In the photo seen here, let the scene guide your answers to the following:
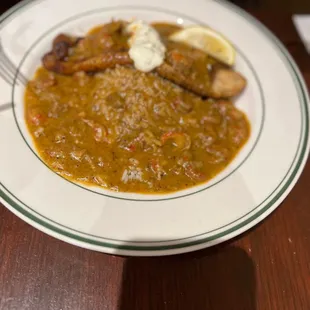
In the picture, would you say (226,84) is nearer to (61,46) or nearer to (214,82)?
(214,82)

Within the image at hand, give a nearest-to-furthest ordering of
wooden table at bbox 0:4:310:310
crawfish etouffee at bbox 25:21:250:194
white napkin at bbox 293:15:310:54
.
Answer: wooden table at bbox 0:4:310:310 < crawfish etouffee at bbox 25:21:250:194 < white napkin at bbox 293:15:310:54

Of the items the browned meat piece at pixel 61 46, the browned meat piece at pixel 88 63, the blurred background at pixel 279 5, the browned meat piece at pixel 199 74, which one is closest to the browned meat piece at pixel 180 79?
the browned meat piece at pixel 199 74

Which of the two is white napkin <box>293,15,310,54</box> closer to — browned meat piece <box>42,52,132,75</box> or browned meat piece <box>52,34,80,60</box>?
browned meat piece <box>42,52,132,75</box>

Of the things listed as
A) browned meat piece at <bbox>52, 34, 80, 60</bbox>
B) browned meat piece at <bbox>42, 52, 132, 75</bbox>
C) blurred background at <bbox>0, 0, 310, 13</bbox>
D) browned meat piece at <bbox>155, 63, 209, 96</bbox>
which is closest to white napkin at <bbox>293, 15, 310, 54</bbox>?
blurred background at <bbox>0, 0, 310, 13</bbox>

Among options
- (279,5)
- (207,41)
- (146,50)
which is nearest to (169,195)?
(146,50)

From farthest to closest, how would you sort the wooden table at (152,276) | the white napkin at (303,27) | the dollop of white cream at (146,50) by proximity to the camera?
the white napkin at (303,27) → the dollop of white cream at (146,50) → the wooden table at (152,276)

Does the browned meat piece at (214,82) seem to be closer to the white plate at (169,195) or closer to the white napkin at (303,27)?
the white plate at (169,195)

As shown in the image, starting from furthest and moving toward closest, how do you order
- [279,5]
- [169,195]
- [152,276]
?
[279,5], [169,195], [152,276]
